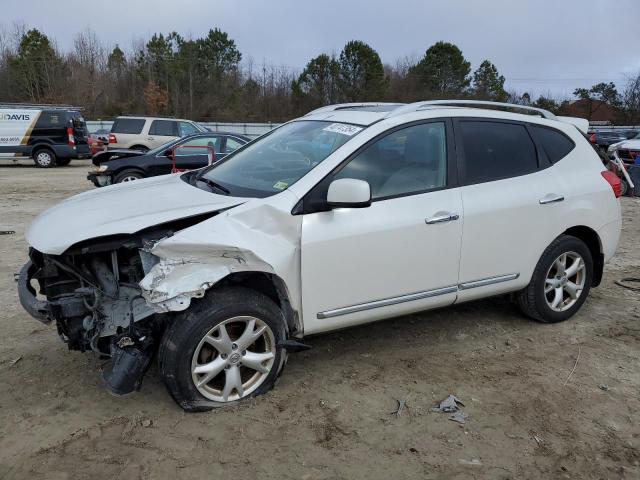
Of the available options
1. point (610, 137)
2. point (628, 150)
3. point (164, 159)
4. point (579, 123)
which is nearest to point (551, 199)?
point (579, 123)

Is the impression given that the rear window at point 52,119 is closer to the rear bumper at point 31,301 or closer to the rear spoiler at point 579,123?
the rear bumper at point 31,301

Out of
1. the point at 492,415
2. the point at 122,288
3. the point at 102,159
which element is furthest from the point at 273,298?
the point at 102,159

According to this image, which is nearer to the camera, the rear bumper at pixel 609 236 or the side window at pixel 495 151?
the side window at pixel 495 151

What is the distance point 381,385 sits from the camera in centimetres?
359

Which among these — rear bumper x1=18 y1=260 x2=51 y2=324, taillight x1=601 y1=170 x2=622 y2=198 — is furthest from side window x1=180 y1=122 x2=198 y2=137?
taillight x1=601 y1=170 x2=622 y2=198

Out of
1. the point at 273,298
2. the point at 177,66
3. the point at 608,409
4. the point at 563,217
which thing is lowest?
the point at 608,409

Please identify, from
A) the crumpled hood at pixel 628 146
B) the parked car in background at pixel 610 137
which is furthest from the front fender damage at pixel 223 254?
the parked car in background at pixel 610 137

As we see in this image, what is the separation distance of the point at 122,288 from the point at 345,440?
61.4 inches

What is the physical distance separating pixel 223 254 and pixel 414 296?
54.1 inches

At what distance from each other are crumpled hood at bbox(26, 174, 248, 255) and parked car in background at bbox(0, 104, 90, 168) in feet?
55.5

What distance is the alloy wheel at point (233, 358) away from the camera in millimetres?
3129

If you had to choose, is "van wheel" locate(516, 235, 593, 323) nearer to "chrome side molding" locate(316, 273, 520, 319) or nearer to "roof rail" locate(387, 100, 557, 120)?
"chrome side molding" locate(316, 273, 520, 319)

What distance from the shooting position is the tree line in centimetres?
4672

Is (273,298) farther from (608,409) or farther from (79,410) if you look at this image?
Answer: (608,409)
